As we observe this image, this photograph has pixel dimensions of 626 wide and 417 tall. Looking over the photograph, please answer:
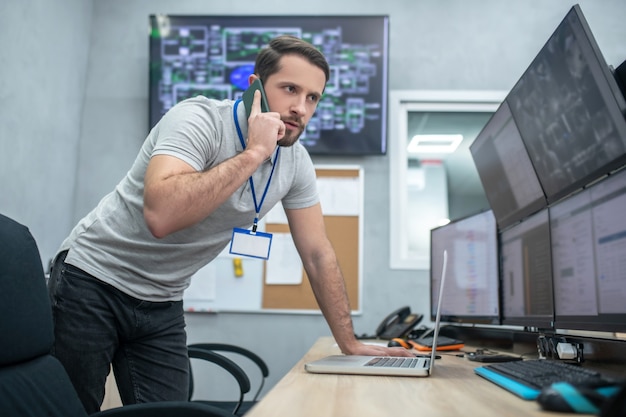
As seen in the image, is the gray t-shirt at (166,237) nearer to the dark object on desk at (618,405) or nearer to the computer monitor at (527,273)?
the computer monitor at (527,273)

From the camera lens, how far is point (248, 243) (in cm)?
151

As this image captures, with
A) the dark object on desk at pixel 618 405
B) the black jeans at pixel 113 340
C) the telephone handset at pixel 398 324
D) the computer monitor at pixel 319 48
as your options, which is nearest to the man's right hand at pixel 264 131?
the black jeans at pixel 113 340

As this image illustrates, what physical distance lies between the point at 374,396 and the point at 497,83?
271cm

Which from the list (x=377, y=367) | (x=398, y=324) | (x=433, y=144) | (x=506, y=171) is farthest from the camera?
(x=433, y=144)

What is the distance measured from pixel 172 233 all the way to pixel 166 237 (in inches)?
2.0

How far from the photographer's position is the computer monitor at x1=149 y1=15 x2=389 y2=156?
10.0 feet

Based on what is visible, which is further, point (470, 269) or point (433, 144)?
point (433, 144)

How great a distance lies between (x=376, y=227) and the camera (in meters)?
3.01

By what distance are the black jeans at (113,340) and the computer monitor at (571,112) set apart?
1074mm

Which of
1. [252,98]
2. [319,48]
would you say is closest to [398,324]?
[252,98]

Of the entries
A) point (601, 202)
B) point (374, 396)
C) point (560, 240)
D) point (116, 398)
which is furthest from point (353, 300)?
point (374, 396)

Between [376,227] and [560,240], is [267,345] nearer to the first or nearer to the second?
[376,227]

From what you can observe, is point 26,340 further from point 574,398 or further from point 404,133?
point 404,133

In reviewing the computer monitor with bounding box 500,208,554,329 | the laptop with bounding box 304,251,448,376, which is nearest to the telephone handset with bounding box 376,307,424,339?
the computer monitor with bounding box 500,208,554,329
